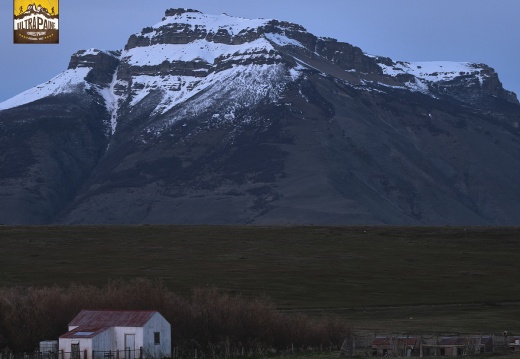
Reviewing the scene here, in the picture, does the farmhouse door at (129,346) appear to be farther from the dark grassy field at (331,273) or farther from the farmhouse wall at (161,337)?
the dark grassy field at (331,273)

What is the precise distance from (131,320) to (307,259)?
3522 inches

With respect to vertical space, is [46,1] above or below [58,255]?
above

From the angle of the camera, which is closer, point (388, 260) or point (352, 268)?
point (352, 268)

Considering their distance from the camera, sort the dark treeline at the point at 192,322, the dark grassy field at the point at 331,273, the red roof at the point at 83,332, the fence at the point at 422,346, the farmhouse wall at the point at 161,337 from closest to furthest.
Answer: the fence at the point at 422,346 < the red roof at the point at 83,332 < the farmhouse wall at the point at 161,337 < the dark treeline at the point at 192,322 < the dark grassy field at the point at 331,273

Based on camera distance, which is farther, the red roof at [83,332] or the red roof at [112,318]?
the red roof at [112,318]

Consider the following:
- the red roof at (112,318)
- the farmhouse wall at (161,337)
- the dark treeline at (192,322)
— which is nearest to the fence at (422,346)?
the dark treeline at (192,322)

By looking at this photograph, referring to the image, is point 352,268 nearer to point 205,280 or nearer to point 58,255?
point 205,280

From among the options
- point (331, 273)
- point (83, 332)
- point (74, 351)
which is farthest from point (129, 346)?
point (331, 273)

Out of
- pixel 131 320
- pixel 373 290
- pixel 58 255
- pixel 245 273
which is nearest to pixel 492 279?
pixel 373 290

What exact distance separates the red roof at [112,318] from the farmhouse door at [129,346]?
0.73m

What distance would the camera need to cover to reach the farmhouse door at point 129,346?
79312 mm

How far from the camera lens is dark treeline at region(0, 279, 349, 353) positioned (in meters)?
83.3

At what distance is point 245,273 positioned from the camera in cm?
14800

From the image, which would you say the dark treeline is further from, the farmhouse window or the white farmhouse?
the farmhouse window
